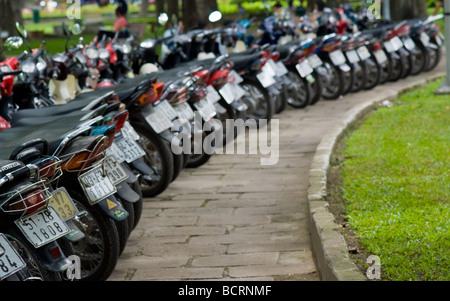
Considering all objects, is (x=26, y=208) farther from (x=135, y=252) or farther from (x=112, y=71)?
(x=112, y=71)

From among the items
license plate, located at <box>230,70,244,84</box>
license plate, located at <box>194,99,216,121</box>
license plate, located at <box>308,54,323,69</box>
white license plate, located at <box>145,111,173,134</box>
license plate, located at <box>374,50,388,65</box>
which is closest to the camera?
white license plate, located at <box>145,111,173,134</box>

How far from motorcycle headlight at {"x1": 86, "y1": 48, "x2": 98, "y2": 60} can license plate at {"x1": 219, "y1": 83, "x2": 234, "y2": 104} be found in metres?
1.37

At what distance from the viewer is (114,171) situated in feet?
18.8

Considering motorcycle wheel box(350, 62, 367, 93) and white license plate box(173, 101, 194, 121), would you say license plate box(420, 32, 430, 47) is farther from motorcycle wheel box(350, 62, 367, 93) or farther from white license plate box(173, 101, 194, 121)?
white license plate box(173, 101, 194, 121)

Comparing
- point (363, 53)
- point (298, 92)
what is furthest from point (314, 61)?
point (363, 53)

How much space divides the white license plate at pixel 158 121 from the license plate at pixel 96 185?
2.15 m

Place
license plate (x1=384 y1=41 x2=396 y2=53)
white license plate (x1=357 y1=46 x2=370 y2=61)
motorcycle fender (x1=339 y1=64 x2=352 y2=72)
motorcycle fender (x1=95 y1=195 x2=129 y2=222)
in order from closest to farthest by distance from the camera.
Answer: motorcycle fender (x1=95 y1=195 x2=129 y2=222) < motorcycle fender (x1=339 y1=64 x2=352 y2=72) < white license plate (x1=357 y1=46 x2=370 y2=61) < license plate (x1=384 y1=41 x2=396 y2=53)

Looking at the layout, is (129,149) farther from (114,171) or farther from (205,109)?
(205,109)

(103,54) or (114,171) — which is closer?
(114,171)

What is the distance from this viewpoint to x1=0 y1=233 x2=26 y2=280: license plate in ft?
13.2

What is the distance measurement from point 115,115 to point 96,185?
0.71 meters

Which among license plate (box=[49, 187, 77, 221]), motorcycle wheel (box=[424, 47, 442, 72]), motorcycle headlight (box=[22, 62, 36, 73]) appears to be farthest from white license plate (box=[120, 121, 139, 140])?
motorcycle wheel (box=[424, 47, 442, 72])

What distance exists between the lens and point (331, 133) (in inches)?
393

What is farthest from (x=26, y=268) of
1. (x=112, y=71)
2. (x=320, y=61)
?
(x=320, y=61)
